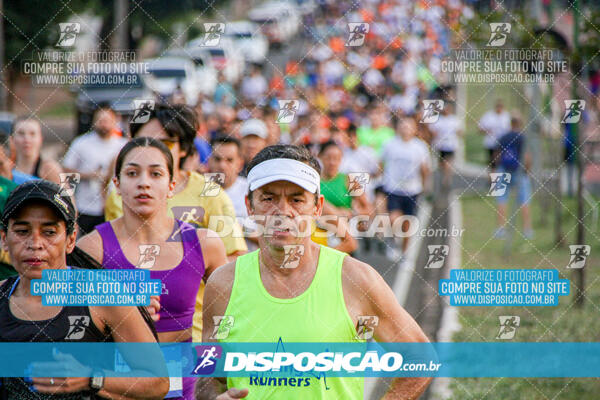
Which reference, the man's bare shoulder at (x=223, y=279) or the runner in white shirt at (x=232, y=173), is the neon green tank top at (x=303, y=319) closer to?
the man's bare shoulder at (x=223, y=279)

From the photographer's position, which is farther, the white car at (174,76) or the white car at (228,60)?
the white car at (228,60)

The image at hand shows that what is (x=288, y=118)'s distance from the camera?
5.87 meters

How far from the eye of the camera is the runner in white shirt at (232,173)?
691cm

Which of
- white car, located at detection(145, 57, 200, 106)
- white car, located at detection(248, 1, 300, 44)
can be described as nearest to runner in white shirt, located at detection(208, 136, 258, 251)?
white car, located at detection(145, 57, 200, 106)

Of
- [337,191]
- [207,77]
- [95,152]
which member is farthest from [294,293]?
[207,77]

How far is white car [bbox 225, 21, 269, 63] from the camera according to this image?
2872 centimetres

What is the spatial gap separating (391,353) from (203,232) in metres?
1.26

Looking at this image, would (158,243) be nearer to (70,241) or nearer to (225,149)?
(70,241)

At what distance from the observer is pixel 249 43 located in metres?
30.4

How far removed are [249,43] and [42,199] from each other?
27043 millimetres

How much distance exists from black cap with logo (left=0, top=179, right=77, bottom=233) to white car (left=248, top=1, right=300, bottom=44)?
28.6 meters

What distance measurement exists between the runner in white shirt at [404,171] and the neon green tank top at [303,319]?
8.41 m

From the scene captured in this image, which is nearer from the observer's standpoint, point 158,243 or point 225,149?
point 158,243

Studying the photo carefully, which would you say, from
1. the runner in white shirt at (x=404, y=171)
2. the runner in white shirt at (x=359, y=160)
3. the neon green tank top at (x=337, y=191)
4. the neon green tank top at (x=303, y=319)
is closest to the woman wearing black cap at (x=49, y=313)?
the neon green tank top at (x=303, y=319)
